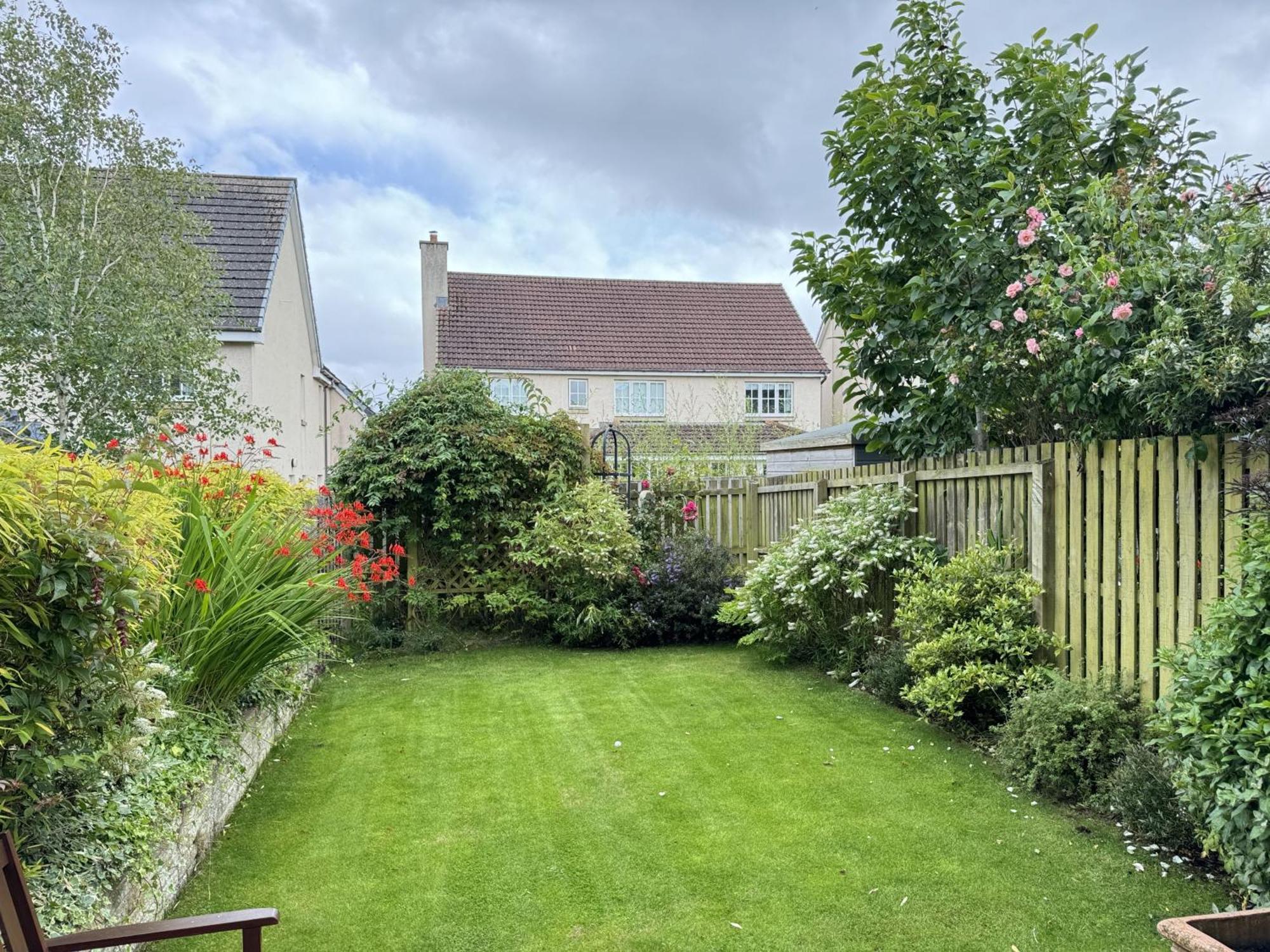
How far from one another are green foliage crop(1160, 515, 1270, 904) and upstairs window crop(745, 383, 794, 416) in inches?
861

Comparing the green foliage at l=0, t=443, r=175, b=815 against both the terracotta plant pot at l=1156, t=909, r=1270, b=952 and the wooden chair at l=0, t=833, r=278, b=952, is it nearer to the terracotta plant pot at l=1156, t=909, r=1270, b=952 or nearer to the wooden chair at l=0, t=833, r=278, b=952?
the wooden chair at l=0, t=833, r=278, b=952

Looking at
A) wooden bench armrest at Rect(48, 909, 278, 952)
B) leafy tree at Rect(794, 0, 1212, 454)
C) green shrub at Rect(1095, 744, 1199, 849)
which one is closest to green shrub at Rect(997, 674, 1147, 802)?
green shrub at Rect(1095, 744, 1199, 849)

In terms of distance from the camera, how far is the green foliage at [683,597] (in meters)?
8.27

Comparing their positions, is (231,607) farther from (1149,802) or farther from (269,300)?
(269,300)

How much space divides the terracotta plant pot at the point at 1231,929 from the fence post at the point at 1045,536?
2.92 m

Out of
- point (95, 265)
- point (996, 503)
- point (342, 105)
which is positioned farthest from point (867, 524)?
point (95, 265)

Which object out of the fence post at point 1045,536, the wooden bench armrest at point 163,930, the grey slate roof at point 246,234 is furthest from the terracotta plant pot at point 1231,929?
the grey slate roof at point 246,234

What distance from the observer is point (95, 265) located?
9.03 m

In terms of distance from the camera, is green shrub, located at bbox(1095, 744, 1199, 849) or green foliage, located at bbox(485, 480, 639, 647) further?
green foliage, located at bbox(485, 480, 639, 647)

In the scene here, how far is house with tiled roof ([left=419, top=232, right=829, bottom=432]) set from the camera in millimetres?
23906

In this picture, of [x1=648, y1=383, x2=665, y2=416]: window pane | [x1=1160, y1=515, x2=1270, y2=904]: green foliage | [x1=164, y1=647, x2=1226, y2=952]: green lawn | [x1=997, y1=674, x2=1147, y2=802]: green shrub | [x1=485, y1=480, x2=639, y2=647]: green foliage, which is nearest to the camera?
[x1=1160, y1=515, x2=1270, y2=904]: green foliage

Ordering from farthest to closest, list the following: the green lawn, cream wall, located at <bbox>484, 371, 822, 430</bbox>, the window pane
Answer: the window pane < cream wall, located at <bbox>484, 371, 822, 430</bbox> < the green lawn

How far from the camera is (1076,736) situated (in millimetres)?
3877

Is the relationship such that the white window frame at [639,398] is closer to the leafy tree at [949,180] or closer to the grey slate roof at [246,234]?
the grey slate roof at [246,234]
